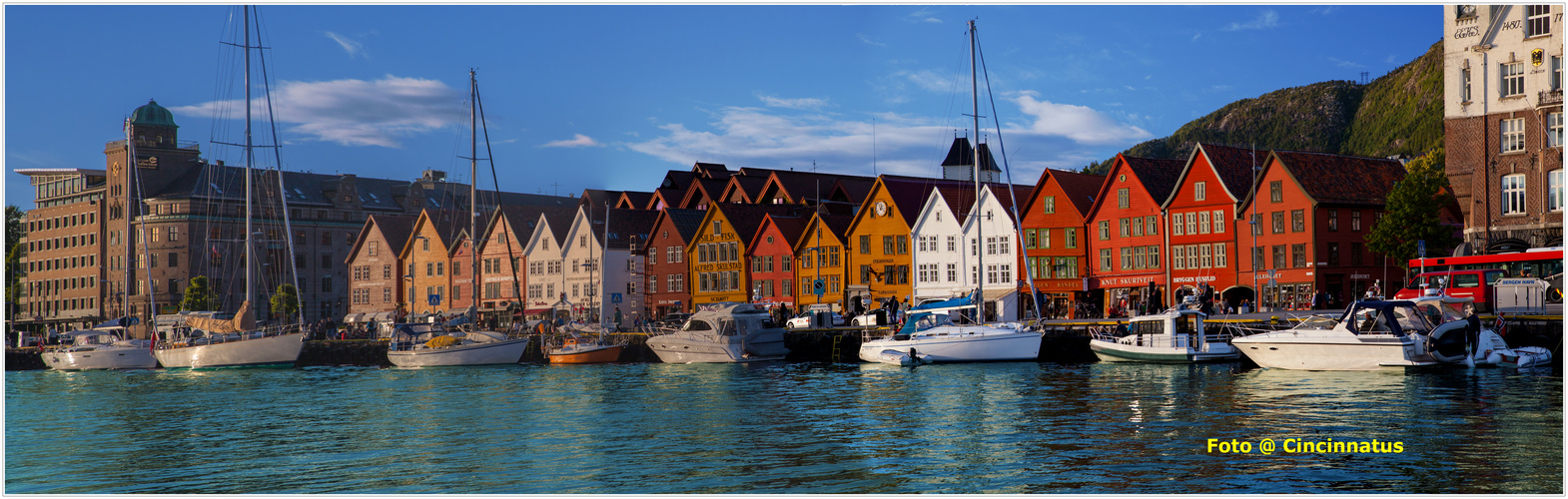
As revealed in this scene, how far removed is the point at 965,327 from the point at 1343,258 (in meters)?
28.3

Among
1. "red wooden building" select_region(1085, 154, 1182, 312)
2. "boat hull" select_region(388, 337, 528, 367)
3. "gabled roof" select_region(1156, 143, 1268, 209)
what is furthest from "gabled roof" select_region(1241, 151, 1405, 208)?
"boat hull" select_region(388, 337, 528, 367)

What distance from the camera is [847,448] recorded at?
87.4 ft

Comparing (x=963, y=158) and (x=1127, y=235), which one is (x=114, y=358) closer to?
(x=1127, y=235)

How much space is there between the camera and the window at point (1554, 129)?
181ft

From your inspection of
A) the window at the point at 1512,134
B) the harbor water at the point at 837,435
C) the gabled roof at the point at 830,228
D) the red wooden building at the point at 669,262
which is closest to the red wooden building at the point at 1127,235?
the gabled roof at the point at 830,228

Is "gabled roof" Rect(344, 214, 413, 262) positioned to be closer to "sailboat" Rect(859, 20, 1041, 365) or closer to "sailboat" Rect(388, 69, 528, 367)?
"sailboat" Rect(388, 69, 528, 367)

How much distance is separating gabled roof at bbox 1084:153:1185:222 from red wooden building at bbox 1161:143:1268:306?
1.94 m

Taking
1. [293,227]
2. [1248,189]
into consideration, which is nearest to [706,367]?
[1248,189]

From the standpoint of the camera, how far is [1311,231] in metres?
71.1

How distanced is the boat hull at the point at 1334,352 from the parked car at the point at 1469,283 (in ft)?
30.7

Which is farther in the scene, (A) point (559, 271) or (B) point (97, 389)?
(A) point (559, 271)

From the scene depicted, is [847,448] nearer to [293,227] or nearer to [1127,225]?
[1127,225]

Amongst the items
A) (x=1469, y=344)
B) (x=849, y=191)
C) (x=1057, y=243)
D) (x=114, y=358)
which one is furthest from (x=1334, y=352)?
(x=114, y=358)

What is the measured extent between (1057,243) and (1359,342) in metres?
41.2
